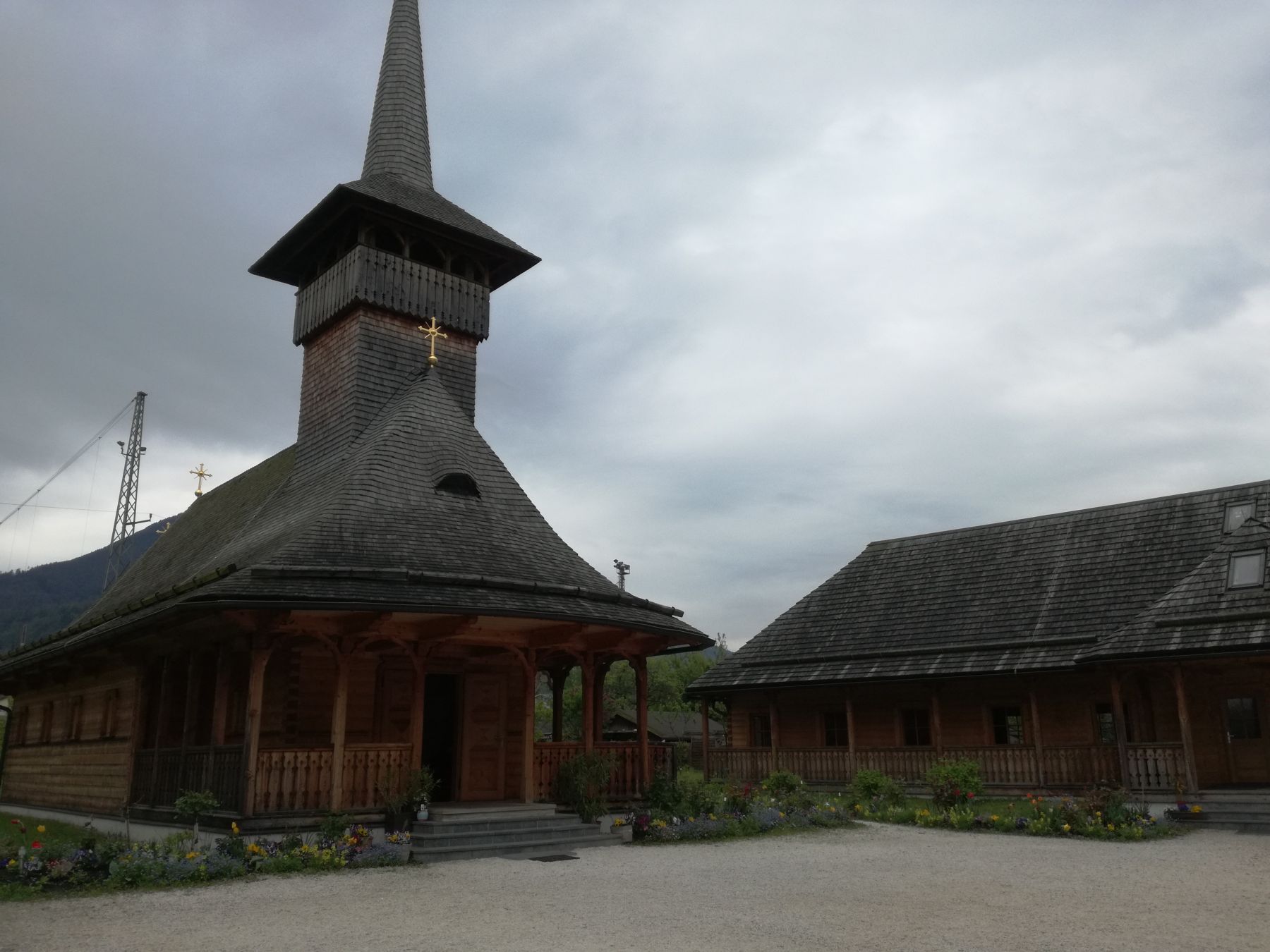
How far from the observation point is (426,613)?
12.8 m

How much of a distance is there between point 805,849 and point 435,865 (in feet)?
15.5

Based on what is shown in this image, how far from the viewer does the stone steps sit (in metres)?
12.3

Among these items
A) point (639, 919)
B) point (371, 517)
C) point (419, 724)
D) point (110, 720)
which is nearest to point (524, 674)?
point (419, 724)

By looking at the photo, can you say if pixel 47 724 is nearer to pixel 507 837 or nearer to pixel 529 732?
pixel 529 732

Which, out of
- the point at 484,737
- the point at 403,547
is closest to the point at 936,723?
the point at 484,737

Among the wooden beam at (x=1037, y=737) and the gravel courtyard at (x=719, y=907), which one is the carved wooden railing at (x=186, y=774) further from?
the wooden beam at (x=1037, y=737)

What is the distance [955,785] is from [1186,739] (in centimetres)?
372

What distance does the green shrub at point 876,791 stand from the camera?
18109 mm

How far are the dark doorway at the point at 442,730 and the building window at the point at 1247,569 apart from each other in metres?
13.1

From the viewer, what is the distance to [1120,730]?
1714 cm

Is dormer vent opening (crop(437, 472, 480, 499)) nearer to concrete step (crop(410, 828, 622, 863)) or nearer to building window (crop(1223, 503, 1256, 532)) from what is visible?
concrete step (crop(410, 828, 622, 863))

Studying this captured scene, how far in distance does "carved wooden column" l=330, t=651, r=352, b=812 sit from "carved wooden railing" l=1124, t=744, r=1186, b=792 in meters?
12.7

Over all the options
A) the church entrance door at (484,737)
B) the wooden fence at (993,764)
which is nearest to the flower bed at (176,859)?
the church entrance door at (484,737)

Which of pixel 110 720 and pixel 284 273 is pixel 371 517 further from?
pixel 284 273
